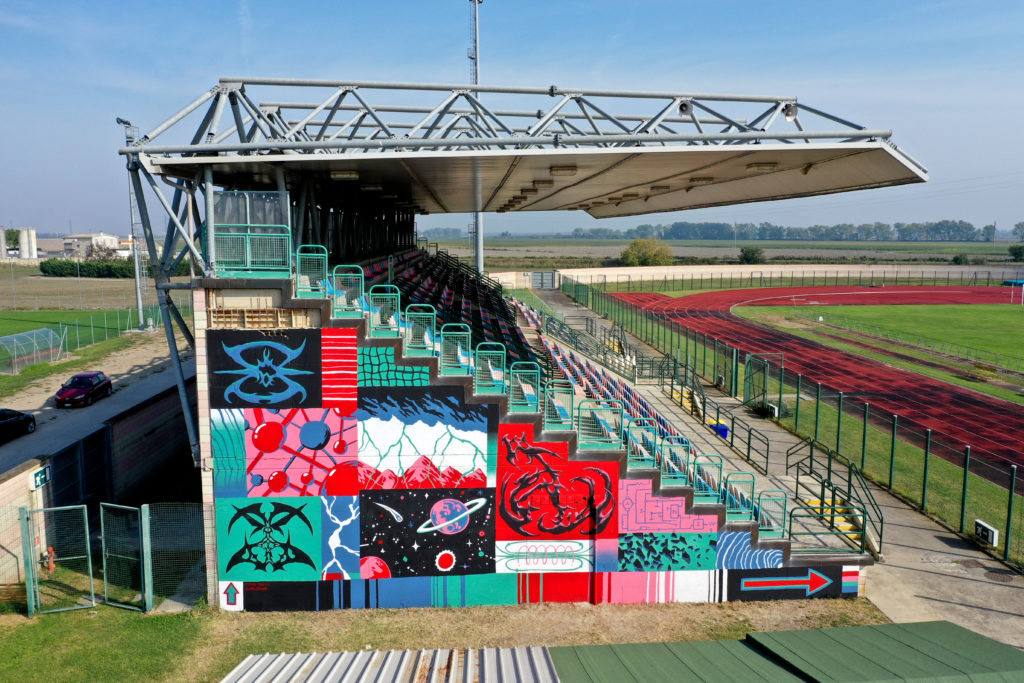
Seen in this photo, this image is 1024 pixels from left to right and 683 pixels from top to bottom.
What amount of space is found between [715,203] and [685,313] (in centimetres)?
3905

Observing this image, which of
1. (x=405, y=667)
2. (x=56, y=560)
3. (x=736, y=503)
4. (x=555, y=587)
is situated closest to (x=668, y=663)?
(x=405, y=667)

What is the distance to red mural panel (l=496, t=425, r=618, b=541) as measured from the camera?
497 inches

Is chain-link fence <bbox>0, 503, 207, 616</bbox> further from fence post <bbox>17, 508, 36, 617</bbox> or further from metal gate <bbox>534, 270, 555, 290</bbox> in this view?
metal gate <bbox>534, 270, 555, 290</bbox>

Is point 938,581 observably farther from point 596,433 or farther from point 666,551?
point 596,433

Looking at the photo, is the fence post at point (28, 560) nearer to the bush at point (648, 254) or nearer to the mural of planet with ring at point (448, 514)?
the mural of planet with ring at point (448, 514)

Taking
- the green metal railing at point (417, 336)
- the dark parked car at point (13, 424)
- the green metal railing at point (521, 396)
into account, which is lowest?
the dark parked car at point (13, 424)

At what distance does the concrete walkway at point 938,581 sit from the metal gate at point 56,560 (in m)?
15.0

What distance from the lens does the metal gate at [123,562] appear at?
12.6 meters

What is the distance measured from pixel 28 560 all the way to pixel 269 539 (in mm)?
4000

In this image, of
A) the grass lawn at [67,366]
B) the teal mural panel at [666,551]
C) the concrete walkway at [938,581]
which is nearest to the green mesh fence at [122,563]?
the teal mural panel at [666,551]

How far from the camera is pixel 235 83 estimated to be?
43.8ft

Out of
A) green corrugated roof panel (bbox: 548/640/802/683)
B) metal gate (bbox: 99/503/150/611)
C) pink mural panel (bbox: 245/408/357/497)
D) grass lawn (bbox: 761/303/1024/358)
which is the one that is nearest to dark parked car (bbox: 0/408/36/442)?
metal gate (bbox: 99/503/150/611)

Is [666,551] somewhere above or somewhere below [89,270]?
below

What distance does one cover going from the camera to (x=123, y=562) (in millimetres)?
14062
